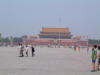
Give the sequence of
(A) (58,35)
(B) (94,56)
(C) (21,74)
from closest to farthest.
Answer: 1. (C) (21,74)
2. (B) (94,56)
3. (A) (58,35)

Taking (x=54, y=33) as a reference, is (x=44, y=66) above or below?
below

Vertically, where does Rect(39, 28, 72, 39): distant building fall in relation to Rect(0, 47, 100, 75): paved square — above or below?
above

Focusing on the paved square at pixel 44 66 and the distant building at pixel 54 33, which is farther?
the distant building at pixel 54 33

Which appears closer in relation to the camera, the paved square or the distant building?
the paved square

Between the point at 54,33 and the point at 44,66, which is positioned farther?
the point at 54,33

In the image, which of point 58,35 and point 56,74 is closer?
point 56,74

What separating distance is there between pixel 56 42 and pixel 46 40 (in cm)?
354

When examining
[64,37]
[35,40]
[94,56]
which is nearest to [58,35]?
[64,37]

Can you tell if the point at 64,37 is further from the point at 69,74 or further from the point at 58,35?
the point at 69,74

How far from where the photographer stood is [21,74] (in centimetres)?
728

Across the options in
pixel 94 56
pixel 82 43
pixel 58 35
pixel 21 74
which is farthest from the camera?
pixel 58 35

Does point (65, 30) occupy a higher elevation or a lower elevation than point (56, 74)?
higher

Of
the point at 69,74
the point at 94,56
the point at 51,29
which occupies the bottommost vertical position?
the point at 69,74

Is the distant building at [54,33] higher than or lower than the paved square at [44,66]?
higher
